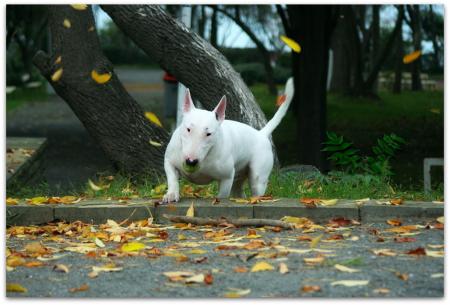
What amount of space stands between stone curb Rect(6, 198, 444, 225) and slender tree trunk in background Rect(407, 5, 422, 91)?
1157 centimetres

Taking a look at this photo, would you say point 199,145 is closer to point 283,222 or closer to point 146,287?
point 283,222

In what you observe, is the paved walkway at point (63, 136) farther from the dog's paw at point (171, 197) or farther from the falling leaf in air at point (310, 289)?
the falling leaf in air at point (310, 289)

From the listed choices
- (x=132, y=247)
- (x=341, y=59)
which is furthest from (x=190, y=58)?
(x=341, y=59)

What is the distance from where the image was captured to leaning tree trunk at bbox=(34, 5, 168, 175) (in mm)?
10641

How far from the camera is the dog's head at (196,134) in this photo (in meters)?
A: 6.64

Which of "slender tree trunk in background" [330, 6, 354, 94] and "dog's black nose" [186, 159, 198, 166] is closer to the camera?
"dog's black nose" [186, 159, 198, 166]

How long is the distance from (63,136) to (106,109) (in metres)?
9.66

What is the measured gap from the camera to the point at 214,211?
22.6ft

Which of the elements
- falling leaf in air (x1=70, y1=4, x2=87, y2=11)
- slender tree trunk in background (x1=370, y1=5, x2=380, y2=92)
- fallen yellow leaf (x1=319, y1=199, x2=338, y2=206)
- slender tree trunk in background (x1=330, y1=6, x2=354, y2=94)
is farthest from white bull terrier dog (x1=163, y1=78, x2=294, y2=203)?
slender tree trunk in background (x1=370, y1=5, x2=380, y2=92)

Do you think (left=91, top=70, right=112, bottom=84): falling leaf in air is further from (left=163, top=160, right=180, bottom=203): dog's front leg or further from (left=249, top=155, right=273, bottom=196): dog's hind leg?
(left=163, top=160, right=180, bottom=203): dog's front leg

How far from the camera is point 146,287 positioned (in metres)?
4.93

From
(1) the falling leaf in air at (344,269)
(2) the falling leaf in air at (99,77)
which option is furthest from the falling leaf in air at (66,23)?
(1) the falling leaf in air at (344,269)

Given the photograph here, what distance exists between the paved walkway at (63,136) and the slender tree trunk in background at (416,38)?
21.3ft

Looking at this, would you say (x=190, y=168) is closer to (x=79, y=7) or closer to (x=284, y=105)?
(x=284, y=105)
